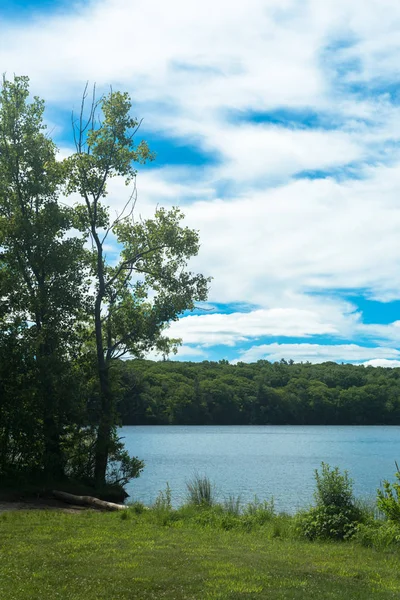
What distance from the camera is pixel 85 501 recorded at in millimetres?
18656

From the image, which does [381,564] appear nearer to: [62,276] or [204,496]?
[204,496]

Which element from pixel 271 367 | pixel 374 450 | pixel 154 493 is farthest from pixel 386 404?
pixel 154 493

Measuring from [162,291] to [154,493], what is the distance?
9.45 m

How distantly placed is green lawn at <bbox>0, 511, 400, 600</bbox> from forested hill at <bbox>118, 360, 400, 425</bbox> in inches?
4351

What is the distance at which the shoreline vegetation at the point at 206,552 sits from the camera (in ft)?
28.0

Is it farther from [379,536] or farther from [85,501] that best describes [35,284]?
[379,536]

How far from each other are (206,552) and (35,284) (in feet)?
49.9

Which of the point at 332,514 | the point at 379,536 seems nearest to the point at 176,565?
the point at 379,536

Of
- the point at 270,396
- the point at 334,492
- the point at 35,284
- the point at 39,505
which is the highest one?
the point at 35,284

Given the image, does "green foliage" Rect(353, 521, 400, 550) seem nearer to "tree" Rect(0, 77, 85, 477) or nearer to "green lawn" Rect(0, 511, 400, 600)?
"green lawn" Rect(0, 511, 400, 600)

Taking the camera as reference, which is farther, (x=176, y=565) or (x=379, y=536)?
(x=379, y=536)

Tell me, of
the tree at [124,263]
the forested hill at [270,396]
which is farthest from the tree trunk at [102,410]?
the forested hill at [270,396]

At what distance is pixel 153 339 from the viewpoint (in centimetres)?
2475

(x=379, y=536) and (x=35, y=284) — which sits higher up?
(x=35, y=284)
